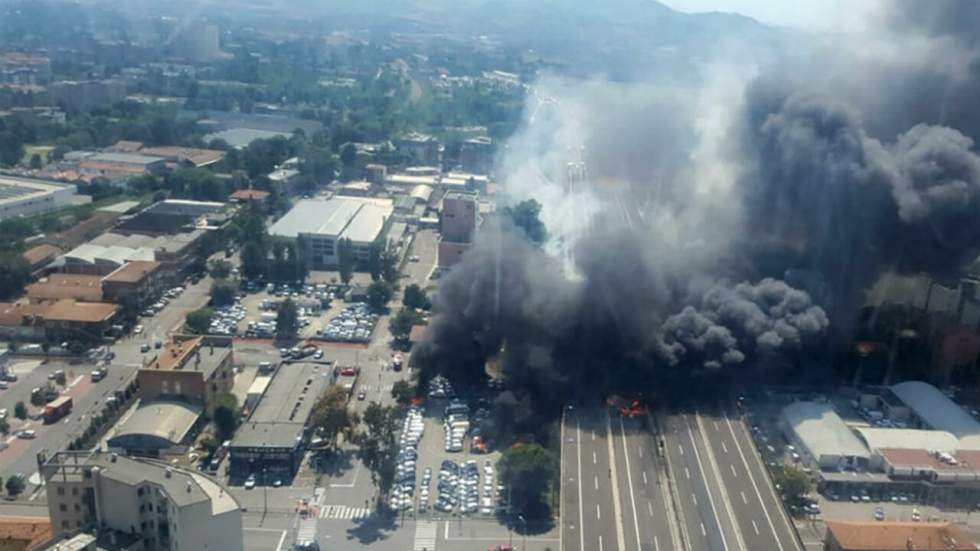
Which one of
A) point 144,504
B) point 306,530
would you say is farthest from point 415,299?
point 144,504

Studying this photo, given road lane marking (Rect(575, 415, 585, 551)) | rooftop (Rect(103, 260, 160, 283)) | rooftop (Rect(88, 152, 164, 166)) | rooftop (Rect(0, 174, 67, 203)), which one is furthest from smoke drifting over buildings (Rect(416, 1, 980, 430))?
rooftop (Rect(88, 152, 164, 166))

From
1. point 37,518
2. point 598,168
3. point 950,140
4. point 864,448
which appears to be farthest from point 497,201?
point 37,518

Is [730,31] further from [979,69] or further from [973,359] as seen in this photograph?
[973,359]

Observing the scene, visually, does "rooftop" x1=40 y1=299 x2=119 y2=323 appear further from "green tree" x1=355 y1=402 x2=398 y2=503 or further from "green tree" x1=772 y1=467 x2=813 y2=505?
"green tree" x1=772 y1=467 x2=813 y2=505

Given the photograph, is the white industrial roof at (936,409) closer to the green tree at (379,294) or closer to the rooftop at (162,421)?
the green tree at (379,294)

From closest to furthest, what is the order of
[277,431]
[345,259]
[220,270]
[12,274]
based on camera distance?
[277,431] → [12,274] → [220,270] → [345,259]

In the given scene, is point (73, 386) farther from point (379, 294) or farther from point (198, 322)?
point (379, 294)
